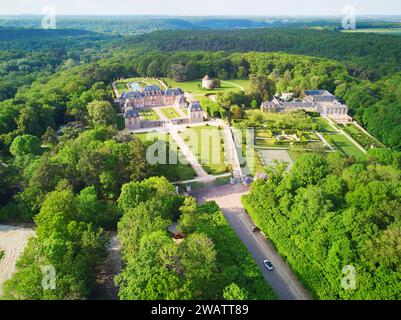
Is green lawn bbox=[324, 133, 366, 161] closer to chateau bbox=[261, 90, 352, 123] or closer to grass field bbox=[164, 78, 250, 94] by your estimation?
chateau bbox=[261, 90, 352, 123]

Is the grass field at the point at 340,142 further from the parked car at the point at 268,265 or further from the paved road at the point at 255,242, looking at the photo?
the parked car at the point at 268,265

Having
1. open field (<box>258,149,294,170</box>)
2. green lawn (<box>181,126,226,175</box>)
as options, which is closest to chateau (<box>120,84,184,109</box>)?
green lawn (<box>181,126,226,175</box>)

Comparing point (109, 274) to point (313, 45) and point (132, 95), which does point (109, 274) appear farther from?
point (313, 45)

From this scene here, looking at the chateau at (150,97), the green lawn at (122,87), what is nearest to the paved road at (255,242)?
the chateau at (150,97)

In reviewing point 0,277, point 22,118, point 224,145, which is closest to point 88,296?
point 0,277
